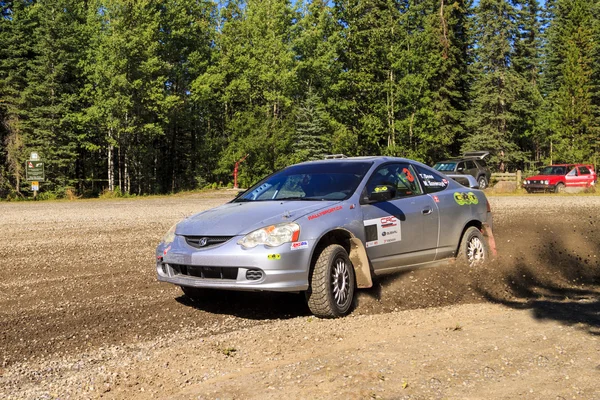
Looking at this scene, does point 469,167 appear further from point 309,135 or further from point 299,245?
point 299,245

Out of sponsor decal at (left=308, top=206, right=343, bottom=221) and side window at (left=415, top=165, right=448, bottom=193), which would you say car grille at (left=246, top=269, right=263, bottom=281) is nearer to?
sponsor decal at (left=308, top=206, right=343, bottom=221)

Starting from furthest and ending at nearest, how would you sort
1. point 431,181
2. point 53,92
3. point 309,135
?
1. point 309,135
2. point 53,92
3. point 431,181

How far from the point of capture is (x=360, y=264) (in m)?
6.13

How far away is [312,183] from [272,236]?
1.47 meters

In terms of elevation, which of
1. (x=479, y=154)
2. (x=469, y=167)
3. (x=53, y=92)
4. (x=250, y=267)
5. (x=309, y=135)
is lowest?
(x=250, y=267)

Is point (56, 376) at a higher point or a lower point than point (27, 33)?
lower

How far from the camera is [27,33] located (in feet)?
145

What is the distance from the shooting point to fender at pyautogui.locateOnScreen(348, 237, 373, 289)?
6.11 m

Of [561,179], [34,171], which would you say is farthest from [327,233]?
[34,171]

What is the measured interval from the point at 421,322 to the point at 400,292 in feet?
3.72

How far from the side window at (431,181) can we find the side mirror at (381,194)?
1076 millimetres

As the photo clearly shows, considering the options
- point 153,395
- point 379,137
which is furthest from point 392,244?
point 379,137

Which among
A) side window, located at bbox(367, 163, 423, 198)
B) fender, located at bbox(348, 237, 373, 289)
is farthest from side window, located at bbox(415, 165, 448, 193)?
fender, located at bbox(348, 237, 373, 289)

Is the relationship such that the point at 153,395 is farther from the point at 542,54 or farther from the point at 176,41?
the point at 542,54
